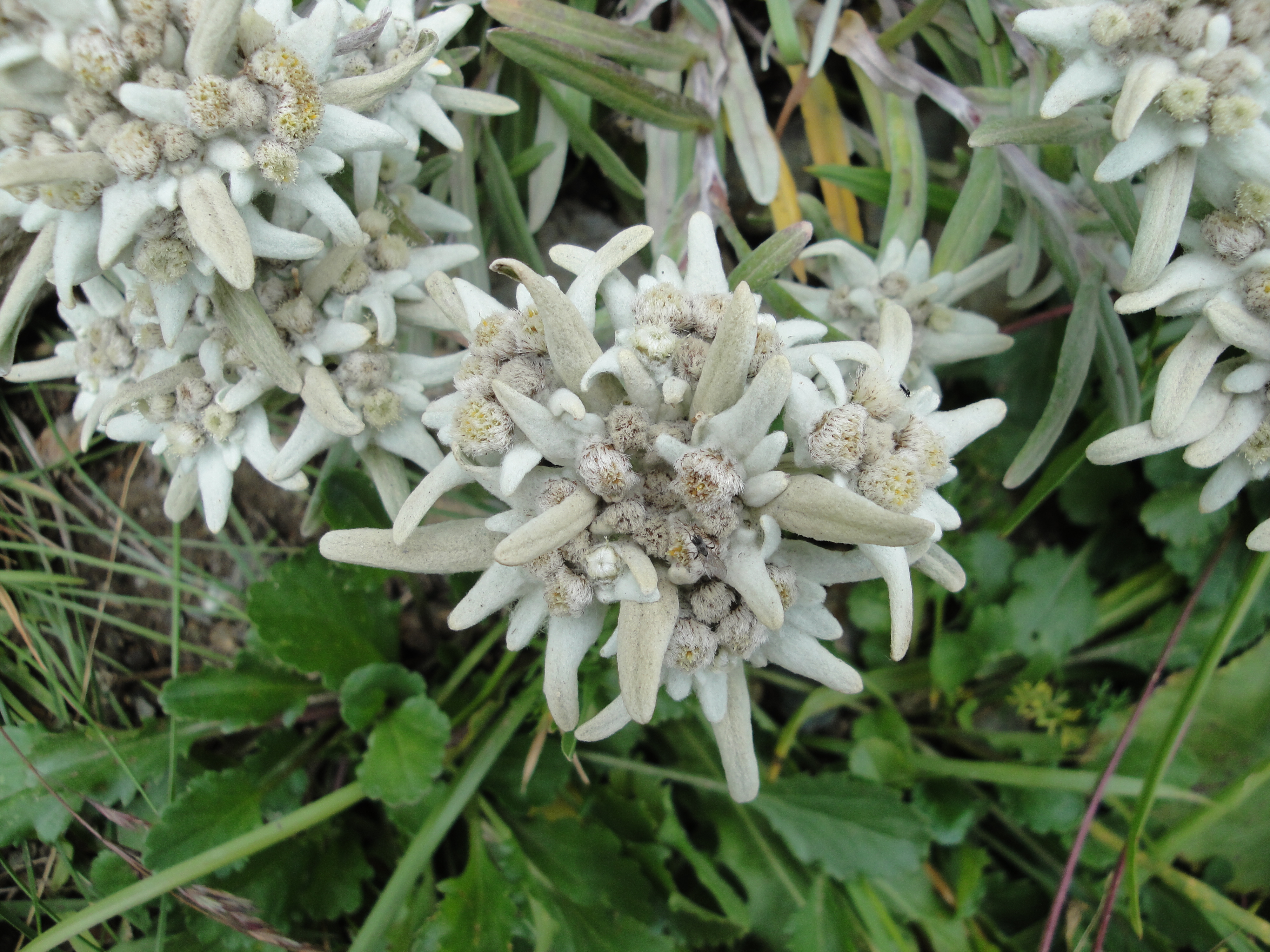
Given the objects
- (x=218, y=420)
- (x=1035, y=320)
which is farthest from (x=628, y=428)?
(x=1035, y=320)

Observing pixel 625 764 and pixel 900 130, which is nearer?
pixel 900 130

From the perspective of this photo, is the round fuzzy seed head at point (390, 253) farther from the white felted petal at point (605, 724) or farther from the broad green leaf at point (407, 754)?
the broad green leaf at point (407, 754)

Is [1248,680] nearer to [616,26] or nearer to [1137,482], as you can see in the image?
[1137,482]

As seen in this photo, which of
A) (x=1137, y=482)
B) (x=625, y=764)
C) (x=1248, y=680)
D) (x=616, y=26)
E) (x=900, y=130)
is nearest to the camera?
(x=616, y=26)

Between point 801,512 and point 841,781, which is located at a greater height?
point 801,512

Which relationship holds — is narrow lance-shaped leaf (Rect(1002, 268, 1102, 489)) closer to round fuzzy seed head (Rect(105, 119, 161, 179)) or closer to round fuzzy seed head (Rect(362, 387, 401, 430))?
round fuzzy seed head (Rect(362, 387, 401, 430))

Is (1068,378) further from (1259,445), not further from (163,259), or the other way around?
(163,259)

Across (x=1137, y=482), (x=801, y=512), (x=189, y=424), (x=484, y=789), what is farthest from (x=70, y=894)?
(x=1137, y=482)
